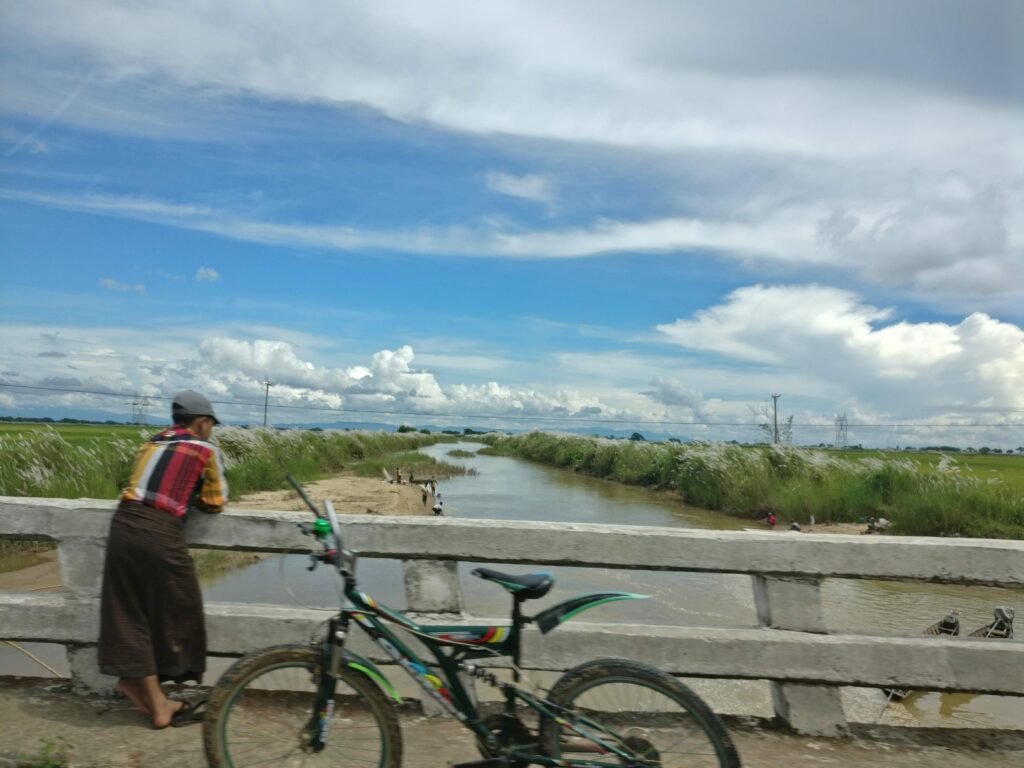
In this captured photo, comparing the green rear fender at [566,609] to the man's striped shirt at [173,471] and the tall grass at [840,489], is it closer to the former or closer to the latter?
the man's striped shirt at [173,471]

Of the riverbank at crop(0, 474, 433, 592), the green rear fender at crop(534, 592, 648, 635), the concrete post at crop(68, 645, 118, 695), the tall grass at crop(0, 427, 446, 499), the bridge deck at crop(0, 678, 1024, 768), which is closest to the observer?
the green rear fender at crop(534, 592, 648, 635)

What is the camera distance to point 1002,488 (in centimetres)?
1817

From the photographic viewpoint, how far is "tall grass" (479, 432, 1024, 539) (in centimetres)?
1770

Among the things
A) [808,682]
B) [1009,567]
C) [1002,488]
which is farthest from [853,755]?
[1002,488]

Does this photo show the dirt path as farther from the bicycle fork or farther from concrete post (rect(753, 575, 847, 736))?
the bicycle fork

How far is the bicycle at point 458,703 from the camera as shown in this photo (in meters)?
3.21

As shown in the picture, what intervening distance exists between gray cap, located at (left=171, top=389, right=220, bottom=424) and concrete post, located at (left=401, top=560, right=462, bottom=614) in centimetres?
130

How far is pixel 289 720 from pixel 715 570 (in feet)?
7.12

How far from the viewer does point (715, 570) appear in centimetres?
421

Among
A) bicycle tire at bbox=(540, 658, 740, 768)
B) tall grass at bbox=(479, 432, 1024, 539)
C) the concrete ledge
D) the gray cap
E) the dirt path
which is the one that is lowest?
the dirt path

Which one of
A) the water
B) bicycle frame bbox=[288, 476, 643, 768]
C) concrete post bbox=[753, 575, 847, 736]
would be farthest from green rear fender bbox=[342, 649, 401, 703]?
the water

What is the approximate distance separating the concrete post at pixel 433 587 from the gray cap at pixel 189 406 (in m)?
1.30

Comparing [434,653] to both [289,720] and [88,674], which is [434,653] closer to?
[289,720]

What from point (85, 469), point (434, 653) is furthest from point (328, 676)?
point (85, 469)
